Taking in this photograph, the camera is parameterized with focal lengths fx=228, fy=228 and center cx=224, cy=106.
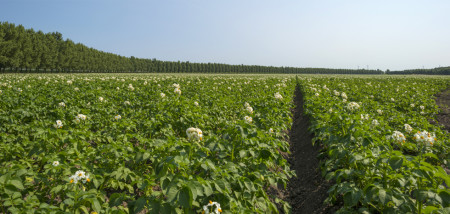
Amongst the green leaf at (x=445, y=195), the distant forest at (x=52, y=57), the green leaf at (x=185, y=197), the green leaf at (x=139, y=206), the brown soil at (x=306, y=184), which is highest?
the distant forest at (x=52, y=57)

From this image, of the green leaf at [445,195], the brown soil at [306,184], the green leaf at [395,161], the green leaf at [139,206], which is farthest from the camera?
the brown soil at [306,184]

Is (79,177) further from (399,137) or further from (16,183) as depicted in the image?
(399,137)

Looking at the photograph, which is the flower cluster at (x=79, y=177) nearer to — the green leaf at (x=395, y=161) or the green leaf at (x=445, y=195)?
the green leaf at (x=395, y=161)

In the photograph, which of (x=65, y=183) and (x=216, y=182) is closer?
(x=216, y=182)

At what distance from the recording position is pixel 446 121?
11.4 meters

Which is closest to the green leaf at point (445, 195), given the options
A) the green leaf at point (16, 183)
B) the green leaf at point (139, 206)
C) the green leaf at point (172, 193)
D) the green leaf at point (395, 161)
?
the green leaf at point (395, 161)

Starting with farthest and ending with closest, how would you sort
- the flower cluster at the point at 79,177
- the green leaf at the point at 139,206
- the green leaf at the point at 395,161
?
the flower cluster at the point at 79,177 < the green leaf at the point at 395,161 < the green leaf at the point at 139,206

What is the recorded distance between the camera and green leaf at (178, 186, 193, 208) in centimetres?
216

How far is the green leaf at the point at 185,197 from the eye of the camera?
2.16 m

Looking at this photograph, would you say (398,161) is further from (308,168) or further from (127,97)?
(127,97)

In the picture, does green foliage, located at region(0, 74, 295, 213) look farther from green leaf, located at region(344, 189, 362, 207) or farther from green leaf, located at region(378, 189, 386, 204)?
green leaf, located at region(378, 189, 386, 204)

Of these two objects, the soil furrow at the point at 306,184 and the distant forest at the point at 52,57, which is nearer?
the soil furrow at the point at 306,184

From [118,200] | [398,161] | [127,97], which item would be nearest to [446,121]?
[398,161]

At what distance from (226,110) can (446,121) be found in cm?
1120
